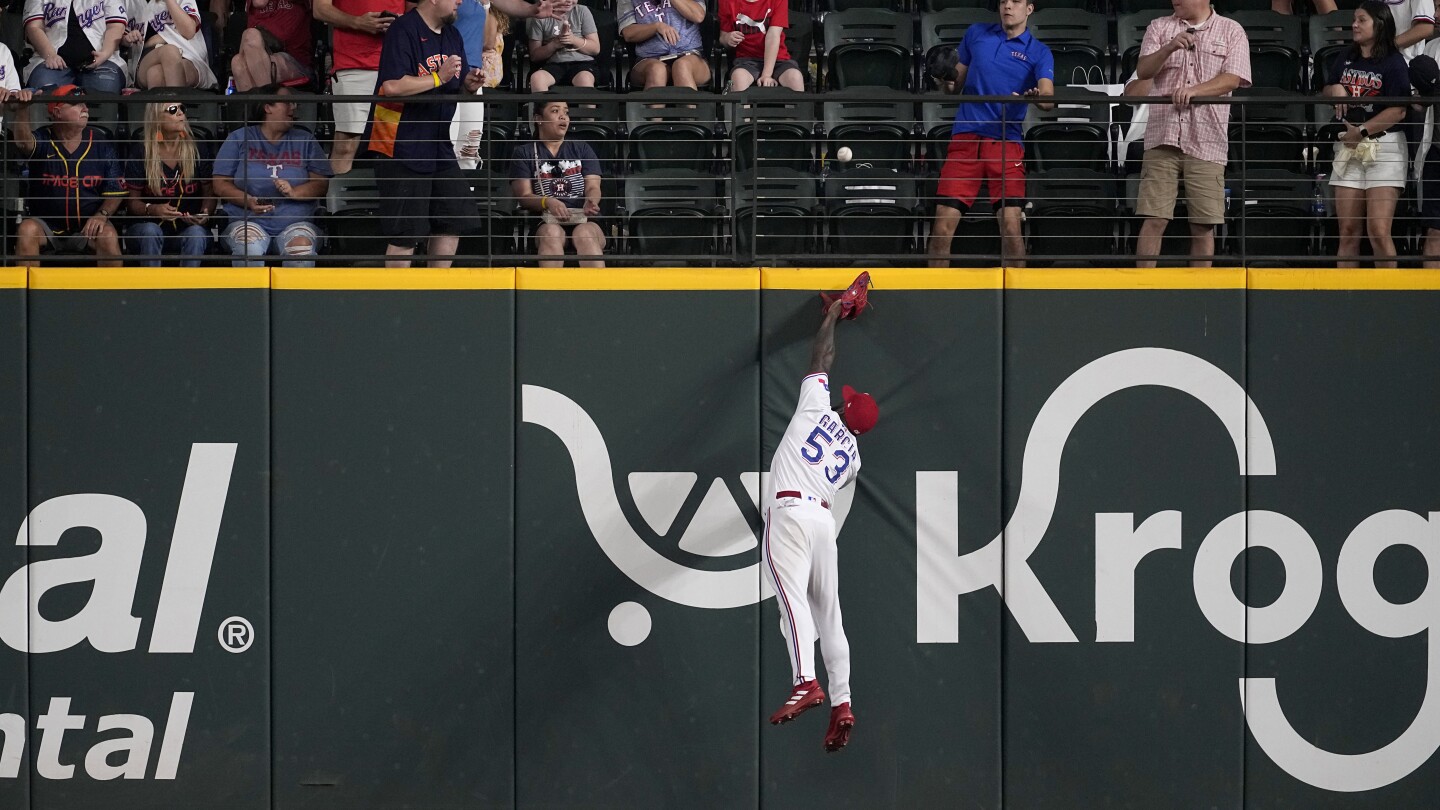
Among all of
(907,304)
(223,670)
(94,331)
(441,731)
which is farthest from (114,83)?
(907,304)

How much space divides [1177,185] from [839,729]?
3.86m

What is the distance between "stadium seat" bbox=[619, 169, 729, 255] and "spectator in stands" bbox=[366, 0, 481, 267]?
1.06 metres

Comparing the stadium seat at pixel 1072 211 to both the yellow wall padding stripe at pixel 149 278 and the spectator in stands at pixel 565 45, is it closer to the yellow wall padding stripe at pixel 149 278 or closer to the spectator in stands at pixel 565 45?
the spectator in stands at pixel 565 45

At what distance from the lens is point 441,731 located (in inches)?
323

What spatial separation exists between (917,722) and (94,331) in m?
5.34

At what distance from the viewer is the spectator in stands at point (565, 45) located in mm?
9508

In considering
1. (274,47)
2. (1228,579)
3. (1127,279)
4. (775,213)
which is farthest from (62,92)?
(1228,579)

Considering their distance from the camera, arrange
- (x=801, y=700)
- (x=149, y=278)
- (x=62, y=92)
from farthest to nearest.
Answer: (x=62, y=92) → (x=149, y=278) → (x=801, y=700)

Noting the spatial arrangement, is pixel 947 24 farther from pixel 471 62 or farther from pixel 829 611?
pixel 829 611

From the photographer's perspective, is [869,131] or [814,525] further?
[869,131]

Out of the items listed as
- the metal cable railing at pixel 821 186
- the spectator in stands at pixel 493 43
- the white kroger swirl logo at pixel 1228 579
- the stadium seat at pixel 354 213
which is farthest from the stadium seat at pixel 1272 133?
the stadium seat at pixel 354 213

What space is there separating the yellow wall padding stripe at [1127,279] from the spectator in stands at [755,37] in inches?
88.1

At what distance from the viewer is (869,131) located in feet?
30.9

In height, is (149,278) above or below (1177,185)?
below
